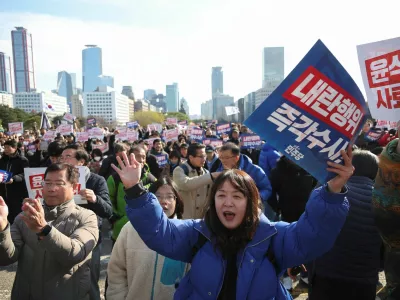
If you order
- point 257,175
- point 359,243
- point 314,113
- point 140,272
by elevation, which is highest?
point 314,113

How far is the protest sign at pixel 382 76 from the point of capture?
231 cm

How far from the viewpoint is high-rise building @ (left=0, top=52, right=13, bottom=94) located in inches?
7446

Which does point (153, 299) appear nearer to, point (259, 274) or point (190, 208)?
point (259, 274)

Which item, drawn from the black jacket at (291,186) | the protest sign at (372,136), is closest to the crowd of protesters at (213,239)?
the black jacket at (291,186)

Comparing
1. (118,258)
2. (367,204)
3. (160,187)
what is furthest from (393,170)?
(118,258)

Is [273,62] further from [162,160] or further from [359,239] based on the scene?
[359,239]

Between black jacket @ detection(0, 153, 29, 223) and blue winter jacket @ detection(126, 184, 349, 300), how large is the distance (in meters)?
5.23

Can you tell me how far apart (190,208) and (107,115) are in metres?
158

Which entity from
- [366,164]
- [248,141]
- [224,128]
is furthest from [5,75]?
[366,164]

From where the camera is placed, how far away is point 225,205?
1862 millimetres

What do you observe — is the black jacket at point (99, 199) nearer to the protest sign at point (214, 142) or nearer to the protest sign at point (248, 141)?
the protest sign at point (248, 141)

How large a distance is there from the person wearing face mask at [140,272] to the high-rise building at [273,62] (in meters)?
191

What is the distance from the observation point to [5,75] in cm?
19188

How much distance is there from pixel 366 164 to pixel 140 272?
1801mm
